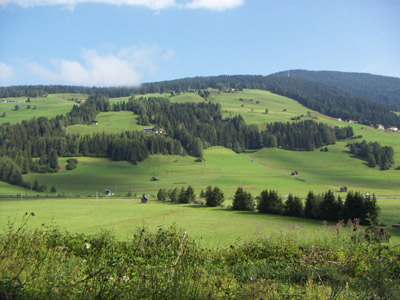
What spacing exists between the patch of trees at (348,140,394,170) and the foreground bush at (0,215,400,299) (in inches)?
4540

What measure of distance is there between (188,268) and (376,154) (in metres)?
129

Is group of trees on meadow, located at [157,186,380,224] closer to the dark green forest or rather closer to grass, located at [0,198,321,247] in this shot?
grass, located at [0,198,321,247]

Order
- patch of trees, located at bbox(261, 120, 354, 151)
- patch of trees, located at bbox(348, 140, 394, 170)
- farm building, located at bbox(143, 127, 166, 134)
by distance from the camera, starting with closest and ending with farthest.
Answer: patch of trees, located at bbox(348, 140, 394, 170), patch of trees, located at bbox(261, 120, 354, 151), farm building, located at bbox(143, 127, 166, 134)

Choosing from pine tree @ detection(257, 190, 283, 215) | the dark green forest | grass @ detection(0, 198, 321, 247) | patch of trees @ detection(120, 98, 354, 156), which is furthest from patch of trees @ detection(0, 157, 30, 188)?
pine tree @ detection(257, 190, 283, 215)

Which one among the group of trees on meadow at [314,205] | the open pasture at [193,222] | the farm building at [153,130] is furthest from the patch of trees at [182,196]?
the farm building at [153,130]

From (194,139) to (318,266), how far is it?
136188mm

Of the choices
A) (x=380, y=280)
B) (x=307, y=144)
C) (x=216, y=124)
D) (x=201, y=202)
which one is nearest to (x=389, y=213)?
(x=201, y=202)

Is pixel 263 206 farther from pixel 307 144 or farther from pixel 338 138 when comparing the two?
pixel 338 138

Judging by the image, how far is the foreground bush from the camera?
185 inches

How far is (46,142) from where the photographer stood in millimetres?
121062

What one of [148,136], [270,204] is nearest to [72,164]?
[148,136]

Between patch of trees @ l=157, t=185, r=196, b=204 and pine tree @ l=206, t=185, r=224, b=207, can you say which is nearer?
pine tree @ l=206, t=185, r=224, b=207

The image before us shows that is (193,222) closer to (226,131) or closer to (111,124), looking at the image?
(226,131)

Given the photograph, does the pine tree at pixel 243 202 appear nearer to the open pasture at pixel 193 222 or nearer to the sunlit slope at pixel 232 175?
the open pasture at pixel 193 222
